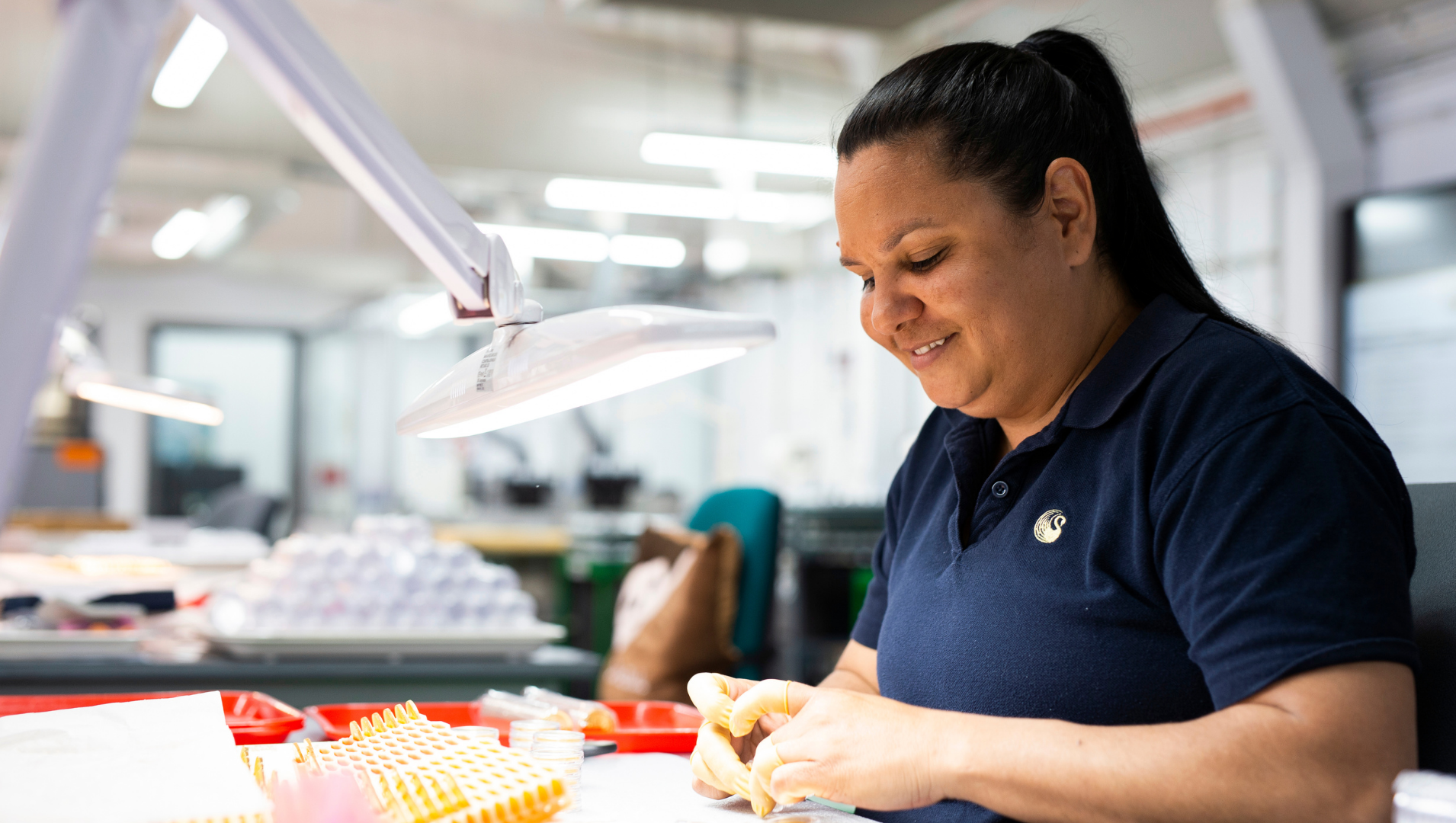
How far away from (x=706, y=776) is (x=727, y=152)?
4312mm

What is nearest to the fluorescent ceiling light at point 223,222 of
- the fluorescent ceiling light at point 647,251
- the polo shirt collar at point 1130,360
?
the fluorescent ceiling light at point 647,251

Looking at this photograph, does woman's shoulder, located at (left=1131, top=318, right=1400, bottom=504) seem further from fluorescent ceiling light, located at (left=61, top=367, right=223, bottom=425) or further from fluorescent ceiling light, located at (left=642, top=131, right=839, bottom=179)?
fluorescent ceiling light, located at (left=642, top=131, right=839, bottom=179)

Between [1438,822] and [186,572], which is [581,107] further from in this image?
[1438,822]

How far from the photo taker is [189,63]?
180 inches

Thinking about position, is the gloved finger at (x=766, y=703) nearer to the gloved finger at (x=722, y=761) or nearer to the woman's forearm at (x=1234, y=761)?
the gloved finger at (x=722, y=761)

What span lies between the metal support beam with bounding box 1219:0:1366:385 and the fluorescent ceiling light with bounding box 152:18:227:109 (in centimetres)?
395

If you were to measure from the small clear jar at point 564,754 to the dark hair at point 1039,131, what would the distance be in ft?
2.14


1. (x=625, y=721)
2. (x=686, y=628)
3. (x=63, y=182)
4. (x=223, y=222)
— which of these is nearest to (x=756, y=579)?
(x=686, y=628)

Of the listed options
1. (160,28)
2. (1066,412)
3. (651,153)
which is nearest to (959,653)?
(1066,412)

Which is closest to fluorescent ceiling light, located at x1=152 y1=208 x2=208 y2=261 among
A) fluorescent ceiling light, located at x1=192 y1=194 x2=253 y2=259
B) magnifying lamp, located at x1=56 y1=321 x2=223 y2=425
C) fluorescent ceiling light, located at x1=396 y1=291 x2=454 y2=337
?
fluorescent ceiling light, located at x1=192 y1=194 x2=253 y2=259

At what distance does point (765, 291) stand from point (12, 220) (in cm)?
881

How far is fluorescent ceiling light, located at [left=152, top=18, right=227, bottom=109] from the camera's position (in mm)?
4234

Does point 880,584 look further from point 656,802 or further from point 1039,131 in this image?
point 1039,131

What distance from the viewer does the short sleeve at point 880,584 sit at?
4.65 feet
